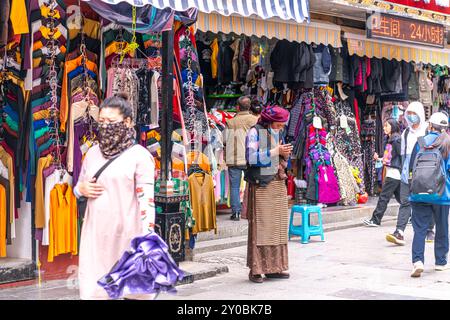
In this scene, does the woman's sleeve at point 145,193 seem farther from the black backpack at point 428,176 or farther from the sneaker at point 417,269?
the sneaker at point 417,269

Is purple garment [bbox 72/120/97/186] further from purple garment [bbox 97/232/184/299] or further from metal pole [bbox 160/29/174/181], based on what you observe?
purple garment [bbox 97/232/184/299]

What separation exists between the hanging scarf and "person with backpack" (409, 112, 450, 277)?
157 inches

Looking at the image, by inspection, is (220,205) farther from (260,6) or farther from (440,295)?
(440,295)

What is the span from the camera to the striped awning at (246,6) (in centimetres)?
770

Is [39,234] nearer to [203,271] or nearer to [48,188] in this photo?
[48,188]

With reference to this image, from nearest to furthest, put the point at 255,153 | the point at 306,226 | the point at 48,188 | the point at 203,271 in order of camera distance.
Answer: the point at 255,153 → the point at 48,188 → the point at 203,271 → the point at 306,226

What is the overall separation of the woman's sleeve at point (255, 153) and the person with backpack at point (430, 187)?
5.32 ft

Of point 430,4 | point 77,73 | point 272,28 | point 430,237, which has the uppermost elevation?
point 430,4

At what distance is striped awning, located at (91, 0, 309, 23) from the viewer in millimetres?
7695

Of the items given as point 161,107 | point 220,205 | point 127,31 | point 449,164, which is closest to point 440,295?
point 449,164

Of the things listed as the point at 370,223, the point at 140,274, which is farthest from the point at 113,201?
the point at 370,223

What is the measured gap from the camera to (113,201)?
5230mm

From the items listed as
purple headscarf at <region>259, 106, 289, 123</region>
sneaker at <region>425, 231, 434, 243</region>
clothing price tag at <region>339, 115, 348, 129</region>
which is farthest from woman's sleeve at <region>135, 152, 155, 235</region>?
clothing price tag at <region>339, 115, 348, 129</region>

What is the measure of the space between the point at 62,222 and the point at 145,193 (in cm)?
311
